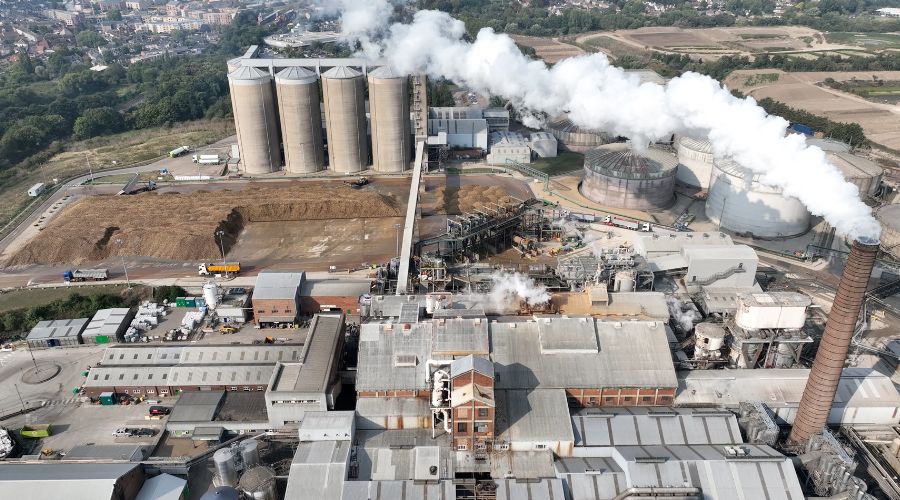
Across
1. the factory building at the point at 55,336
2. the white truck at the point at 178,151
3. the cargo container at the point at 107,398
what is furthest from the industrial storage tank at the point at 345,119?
the cargo container at the point at 107,398

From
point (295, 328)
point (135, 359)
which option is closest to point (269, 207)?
point (295, 328)

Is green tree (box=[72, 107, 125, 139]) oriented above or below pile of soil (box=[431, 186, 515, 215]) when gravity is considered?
above

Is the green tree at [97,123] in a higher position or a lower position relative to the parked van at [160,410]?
higher

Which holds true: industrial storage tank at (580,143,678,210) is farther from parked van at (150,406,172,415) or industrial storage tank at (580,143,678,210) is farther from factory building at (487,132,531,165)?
parked van at (150,406,172,415)

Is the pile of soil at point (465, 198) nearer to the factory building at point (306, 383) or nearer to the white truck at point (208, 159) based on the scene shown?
the factory building at point (306, 383)

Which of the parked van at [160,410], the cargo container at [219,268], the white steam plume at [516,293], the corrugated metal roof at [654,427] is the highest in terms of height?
the white steam plume at [516,293]

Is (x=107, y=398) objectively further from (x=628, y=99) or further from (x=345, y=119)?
(x=345, y=119)

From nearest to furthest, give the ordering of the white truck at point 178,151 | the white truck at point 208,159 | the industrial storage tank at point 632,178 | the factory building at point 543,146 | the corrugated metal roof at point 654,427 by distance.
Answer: the corrugated metal roof at point 654,427 → the industrial storage tank at point 632,178 → the factory building at point 543,146 → the white truck at point 208,159 → the white truck at point 178,151

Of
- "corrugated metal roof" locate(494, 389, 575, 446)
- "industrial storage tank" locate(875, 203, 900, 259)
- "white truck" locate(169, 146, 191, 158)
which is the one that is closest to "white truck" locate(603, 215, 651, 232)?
"industrial storage tank" locate(875, 203, 900, 259)
